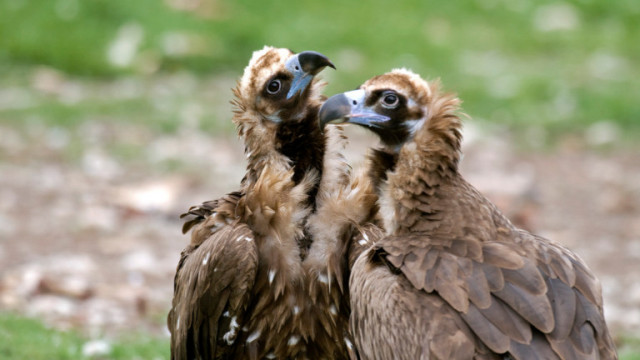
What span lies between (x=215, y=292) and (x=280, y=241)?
0.39 metres

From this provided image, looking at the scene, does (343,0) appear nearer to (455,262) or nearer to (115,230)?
(115,230)

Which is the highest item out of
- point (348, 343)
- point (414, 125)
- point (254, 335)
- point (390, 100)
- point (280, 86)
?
point (280, 86)

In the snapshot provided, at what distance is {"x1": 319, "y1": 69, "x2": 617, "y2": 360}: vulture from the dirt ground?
10.8 feet

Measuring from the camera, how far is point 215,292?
193 inches

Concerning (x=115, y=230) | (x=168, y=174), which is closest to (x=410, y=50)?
(x=168, y=174)

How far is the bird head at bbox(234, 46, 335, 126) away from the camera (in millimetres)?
5125

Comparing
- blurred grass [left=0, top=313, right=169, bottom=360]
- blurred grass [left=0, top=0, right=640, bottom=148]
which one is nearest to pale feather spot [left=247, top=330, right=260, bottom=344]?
blurred grass [left=0, top=313, right=169, bottom=360]

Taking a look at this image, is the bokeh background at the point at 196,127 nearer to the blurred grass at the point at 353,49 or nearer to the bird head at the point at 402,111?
the blurred grass at the point at 353,49

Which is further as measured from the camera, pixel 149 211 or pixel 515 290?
pixel 149 211

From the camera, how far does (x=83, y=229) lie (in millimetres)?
9672

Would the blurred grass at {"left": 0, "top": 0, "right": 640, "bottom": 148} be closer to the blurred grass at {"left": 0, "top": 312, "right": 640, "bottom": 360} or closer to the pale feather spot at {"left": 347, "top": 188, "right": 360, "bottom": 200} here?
the blurred grass at {"left": 0, "top": 312, "right": 640, "bottom": 360}

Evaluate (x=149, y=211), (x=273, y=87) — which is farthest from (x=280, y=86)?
(x=149, y=211)

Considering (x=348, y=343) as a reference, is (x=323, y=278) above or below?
above

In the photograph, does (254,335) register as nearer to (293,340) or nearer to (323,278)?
(293,340)
